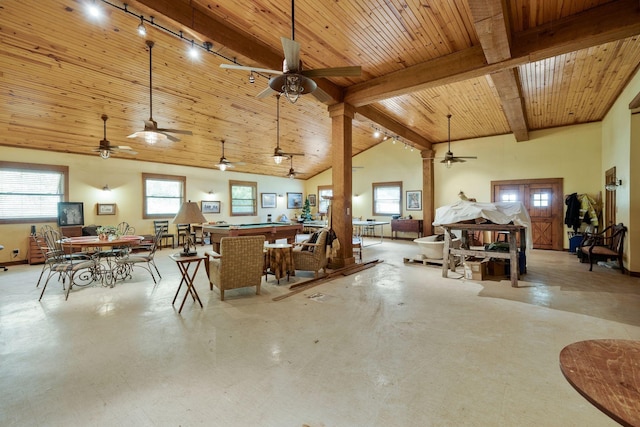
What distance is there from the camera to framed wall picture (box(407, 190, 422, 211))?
424 inches

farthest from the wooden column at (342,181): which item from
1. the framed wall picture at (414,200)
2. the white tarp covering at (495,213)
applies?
the framed wall picture at (414,200)

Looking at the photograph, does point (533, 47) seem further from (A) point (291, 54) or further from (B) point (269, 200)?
(B) point (269, 200)

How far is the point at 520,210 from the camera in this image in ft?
16.0

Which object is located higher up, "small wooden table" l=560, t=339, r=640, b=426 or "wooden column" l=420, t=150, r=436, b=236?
"wooden column" l=420, t=150, r=436, b=236

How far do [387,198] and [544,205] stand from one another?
16.4 feet

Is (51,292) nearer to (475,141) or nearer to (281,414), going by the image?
(281,414)

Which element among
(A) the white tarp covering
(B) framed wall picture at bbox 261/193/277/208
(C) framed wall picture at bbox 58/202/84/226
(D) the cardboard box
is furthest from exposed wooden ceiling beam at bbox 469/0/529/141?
(C) framed wall picture at bbox 58/202/84/226

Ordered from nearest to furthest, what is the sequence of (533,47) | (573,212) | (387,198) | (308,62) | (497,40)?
(497,40)
(533,47)
(308,62)
(573,212)
(387,198)

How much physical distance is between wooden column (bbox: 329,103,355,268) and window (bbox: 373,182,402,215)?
5.87m

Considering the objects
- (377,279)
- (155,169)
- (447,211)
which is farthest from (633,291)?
(155,169)

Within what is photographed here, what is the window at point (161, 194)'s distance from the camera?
8.97 metres

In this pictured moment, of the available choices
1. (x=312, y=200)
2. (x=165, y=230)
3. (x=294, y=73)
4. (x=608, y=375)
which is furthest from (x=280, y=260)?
(x=312, y=200)

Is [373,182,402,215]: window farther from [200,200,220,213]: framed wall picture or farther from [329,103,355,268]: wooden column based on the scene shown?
[200,200,220,213]: framed wall picture

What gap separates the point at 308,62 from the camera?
4.76 metres
